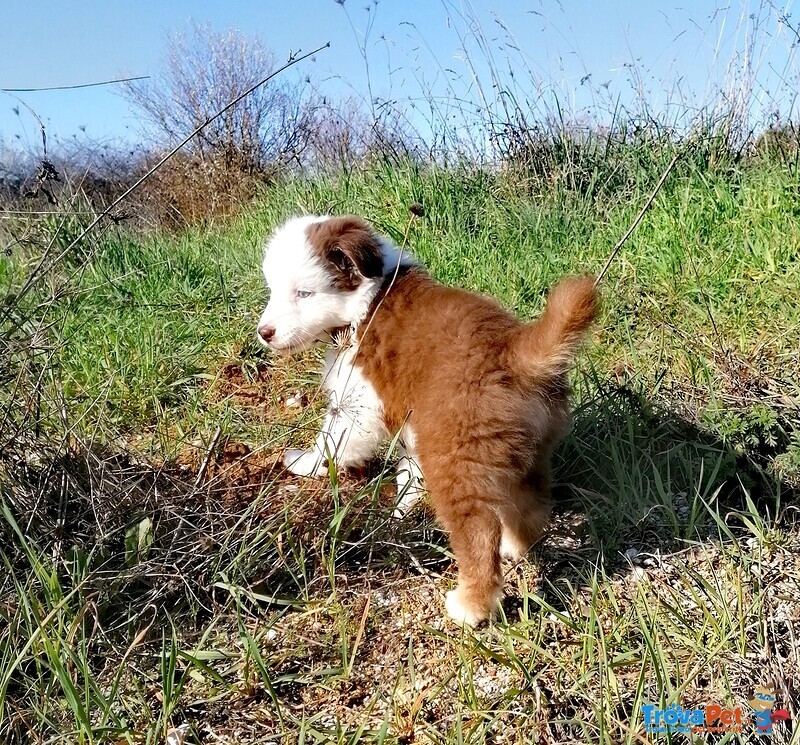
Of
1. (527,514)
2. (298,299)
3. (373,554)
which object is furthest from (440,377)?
(298,299)

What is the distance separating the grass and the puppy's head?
0.39m

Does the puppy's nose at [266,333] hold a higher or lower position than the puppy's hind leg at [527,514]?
higher

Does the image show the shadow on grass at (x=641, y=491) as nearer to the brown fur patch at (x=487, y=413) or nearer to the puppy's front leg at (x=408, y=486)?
the brown fur patch at (x=487, y=413)

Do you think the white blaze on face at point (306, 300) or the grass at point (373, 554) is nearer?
the grass at point (373, 554)

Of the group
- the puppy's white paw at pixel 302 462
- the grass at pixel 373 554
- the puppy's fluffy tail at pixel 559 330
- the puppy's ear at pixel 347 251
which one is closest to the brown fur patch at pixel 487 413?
the puppy's fluffy tail at pixel 559 330

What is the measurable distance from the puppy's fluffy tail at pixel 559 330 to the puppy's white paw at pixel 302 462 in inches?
37.3

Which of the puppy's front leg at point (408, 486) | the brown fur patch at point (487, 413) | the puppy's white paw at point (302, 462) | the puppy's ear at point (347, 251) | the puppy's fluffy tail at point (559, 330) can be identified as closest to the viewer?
the puppy's fluffy tail at point (559, 330)

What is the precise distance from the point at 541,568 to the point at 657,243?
86.3 inches

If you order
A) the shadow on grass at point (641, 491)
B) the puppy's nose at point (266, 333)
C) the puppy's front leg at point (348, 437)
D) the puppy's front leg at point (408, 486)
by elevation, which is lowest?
the shadow on grass at point (641, 491)

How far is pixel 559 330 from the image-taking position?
1.85 metres

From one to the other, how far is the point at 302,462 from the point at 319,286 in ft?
2.17

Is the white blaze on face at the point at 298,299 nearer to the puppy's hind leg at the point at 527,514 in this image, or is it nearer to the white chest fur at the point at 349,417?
the white chest fur at the point at 349,417

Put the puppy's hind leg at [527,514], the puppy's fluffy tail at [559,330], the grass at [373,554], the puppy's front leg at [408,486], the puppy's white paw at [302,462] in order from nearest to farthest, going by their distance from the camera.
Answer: the grass at [373,554] → the puppy's fluffy tail at [559,330] → the puppy's hind leg at [527,514] → the puppy's front leg at [408,486] → the puppy's white paw at [302,462]

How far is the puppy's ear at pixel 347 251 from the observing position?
8.13 feet
